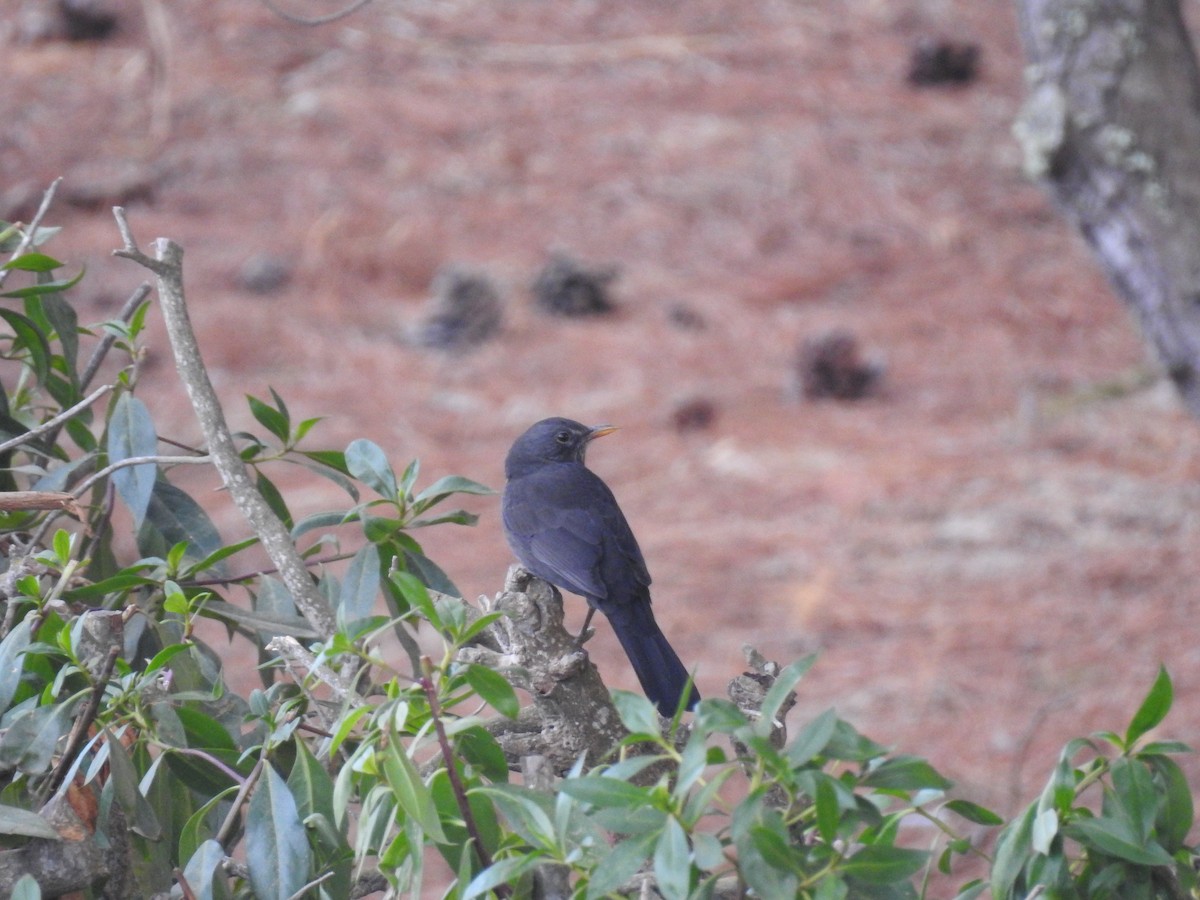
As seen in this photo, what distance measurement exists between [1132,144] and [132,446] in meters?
2.43

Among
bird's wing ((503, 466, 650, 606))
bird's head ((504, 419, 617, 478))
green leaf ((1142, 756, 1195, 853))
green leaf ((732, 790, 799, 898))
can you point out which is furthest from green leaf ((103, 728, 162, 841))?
bird's head ((504, 419, 617, 478))

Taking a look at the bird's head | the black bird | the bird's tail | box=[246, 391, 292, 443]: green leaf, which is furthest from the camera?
the bird's head

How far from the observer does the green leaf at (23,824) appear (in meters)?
1.50

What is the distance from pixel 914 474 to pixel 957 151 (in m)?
3.45

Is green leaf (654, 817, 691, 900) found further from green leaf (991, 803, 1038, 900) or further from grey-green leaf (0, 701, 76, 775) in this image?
grey-green leaf (0, 701, 76, 775)

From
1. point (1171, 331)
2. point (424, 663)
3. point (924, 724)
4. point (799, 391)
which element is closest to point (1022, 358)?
point (799, 391)

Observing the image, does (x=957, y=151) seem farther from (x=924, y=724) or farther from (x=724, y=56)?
(x=924, y=724)

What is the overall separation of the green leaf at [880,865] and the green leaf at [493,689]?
13.8 inches

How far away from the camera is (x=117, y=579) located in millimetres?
1830

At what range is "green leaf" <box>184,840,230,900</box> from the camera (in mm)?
1532

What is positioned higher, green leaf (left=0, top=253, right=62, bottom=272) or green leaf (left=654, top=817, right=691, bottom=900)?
green leaf (left=0, top=253, right=62, bottom=272)

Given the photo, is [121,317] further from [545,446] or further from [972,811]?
[545,446]

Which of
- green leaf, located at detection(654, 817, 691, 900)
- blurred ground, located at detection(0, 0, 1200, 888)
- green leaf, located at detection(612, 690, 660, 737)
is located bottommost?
blurred ground, located at detection(0, 0, 1200, 888)

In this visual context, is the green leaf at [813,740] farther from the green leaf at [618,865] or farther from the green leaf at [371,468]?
the green leaf at [371,468]
